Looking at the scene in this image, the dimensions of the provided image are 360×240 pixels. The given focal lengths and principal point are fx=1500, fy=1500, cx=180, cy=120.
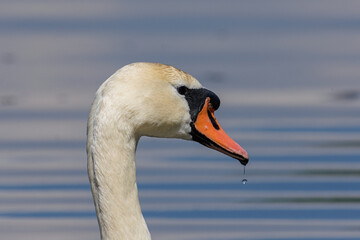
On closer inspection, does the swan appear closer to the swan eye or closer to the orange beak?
the swan eye

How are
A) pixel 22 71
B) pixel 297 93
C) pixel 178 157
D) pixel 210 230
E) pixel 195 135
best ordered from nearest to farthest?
1. pixel 195 135
2. pixel 210 230
3. pixel 178 157
4. pixel 297 93
5. pixel 22 71

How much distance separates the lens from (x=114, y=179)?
757 centimetres

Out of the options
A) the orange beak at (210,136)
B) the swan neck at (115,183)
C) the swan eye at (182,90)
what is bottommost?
the swan neck at (115,183)

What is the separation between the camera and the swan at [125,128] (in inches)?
293

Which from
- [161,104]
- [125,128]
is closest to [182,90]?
[161,104]

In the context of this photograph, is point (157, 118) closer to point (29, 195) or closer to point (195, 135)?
point (195, 135)

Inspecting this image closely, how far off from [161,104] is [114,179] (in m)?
0.49

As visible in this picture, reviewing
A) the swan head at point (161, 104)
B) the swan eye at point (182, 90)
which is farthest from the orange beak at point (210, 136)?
the swan eye at point (182, 90)

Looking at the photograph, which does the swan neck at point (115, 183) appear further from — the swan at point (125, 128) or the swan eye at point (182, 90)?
the swan eye at point (182, 90)

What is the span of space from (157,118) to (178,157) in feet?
16.2

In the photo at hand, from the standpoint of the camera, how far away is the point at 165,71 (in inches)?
309

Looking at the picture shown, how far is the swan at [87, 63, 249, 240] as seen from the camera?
24.4 feet

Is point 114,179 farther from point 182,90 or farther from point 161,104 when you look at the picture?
point 182,90

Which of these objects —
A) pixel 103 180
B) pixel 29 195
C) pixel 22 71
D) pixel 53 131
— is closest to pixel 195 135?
pixel 103 180
